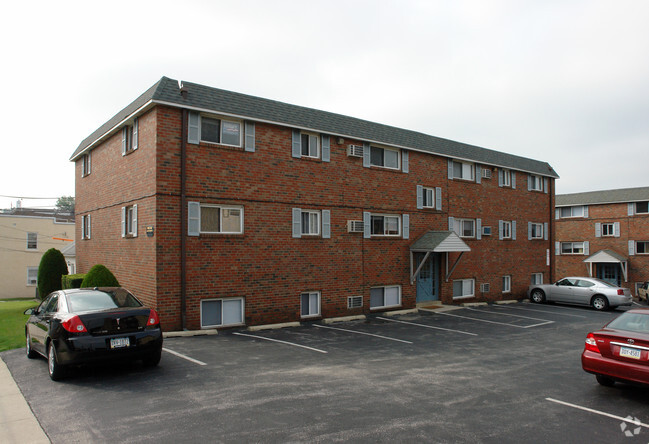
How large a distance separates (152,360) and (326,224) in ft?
27.0

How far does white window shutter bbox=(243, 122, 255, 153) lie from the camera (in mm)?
13680

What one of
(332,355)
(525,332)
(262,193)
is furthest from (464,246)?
(332,355)

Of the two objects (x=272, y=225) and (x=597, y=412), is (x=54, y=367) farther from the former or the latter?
(x=597, y=412)

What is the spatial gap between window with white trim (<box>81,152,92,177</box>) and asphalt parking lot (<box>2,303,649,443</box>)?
10065mm

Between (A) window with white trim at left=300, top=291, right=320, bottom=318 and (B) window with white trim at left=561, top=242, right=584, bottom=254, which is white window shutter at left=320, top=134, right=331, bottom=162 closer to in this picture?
(A) window with white trim at left=300, top=291, right=320, bottom=318

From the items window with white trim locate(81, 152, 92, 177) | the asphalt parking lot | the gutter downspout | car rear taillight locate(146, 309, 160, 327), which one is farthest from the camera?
window with white trim locate(81, 152, 92, 177)

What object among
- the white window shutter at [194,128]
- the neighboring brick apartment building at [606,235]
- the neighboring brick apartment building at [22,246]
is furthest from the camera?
the neighboring brick apartment building at [22,246]

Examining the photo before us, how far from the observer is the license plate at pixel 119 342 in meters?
7.43

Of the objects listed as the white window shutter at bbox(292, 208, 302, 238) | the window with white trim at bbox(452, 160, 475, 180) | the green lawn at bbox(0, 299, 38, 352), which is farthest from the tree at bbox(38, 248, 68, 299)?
the window with white trim at bbox(452, 160, 475, 180)

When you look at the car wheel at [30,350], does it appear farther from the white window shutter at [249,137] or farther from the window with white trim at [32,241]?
the window with white trim at [32,241]

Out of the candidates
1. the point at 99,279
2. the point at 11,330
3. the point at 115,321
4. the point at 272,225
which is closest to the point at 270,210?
the point at 272,225

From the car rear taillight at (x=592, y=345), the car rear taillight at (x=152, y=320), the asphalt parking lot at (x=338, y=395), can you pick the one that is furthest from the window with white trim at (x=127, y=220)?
the car rear taillight at (x=592, y=345)

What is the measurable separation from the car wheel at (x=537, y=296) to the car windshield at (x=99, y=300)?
20679 millimetres

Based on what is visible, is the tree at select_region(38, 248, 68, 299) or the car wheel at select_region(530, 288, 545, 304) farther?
the car wheel at select_region(530, 288, 545, 304)
